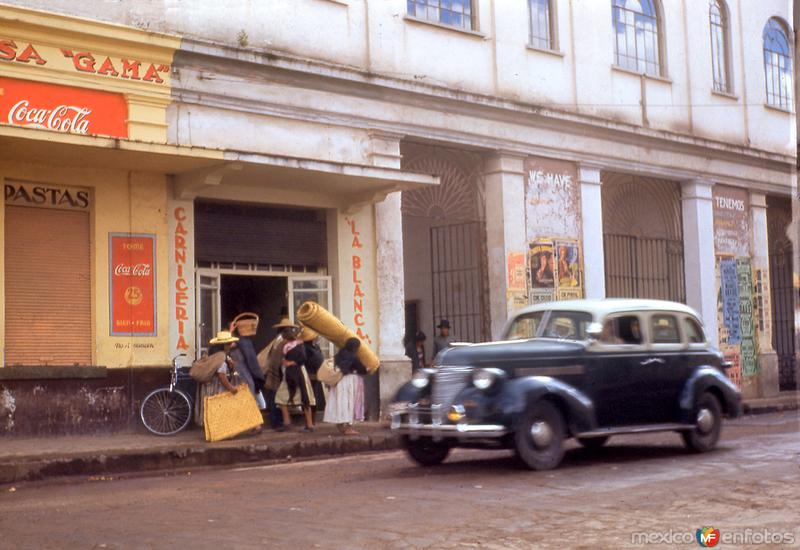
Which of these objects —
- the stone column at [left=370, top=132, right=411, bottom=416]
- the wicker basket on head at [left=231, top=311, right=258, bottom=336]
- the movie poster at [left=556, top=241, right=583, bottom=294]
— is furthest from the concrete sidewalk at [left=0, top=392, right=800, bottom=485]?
the movie poster at [left=556, top=241, right=583, bottom=294]

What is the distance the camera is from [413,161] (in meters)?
20.1

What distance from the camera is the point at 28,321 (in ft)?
49.8

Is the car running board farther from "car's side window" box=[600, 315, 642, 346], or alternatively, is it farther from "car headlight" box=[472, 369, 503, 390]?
"car headlight" box=[472, 369, 503, 390]

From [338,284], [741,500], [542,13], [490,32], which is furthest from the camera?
[542,13]

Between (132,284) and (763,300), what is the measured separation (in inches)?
588

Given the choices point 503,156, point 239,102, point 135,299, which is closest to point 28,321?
point 135,299

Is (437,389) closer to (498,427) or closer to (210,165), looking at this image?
(498,427)

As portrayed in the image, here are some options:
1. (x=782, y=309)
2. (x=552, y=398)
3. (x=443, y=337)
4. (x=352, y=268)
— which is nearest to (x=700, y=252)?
(x=782, y=309)

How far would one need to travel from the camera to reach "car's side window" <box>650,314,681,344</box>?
42.4ft

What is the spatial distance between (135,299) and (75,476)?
12.1 ft

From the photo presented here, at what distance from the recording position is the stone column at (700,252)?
23.9 meters

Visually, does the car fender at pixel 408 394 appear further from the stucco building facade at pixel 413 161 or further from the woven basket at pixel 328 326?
the stucco building facade at pixel 413 161

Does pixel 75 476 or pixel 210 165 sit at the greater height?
pixel 210 165

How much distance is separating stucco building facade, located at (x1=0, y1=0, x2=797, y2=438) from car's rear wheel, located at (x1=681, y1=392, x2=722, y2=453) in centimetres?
580
